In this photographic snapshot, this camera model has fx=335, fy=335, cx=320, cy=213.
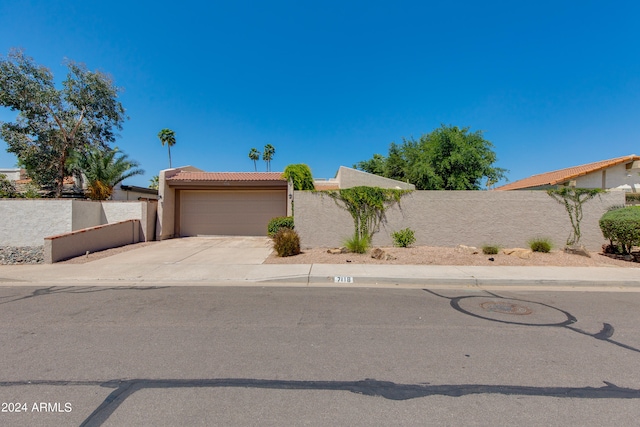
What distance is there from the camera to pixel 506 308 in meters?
6.11

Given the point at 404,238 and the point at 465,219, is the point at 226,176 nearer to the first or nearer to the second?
the point at 404,238

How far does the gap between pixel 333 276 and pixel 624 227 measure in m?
9.54

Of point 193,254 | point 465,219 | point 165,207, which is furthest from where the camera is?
point 165,207

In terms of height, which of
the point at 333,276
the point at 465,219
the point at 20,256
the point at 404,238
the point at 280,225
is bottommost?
→ the point at 333,276

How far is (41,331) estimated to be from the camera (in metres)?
4.84

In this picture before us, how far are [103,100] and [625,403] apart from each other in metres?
30.4

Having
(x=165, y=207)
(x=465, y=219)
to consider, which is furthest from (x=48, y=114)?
(x=465, y=219)

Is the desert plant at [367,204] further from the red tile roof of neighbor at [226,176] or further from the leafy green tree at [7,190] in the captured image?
the leafy green tree at [7,190]

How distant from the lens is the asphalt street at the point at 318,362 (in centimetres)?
292

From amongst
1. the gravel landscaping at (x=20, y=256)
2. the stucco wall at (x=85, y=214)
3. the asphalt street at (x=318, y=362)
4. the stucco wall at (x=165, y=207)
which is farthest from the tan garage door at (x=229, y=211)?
the asphalt street at (x=318, y=362)

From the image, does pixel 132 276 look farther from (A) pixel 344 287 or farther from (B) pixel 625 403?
(B) pixel 625 403

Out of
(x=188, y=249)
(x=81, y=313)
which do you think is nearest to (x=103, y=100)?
(x=188, y=249)

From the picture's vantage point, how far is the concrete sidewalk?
8156 mm

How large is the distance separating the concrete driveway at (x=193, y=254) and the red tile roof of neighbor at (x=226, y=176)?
4290 mm
